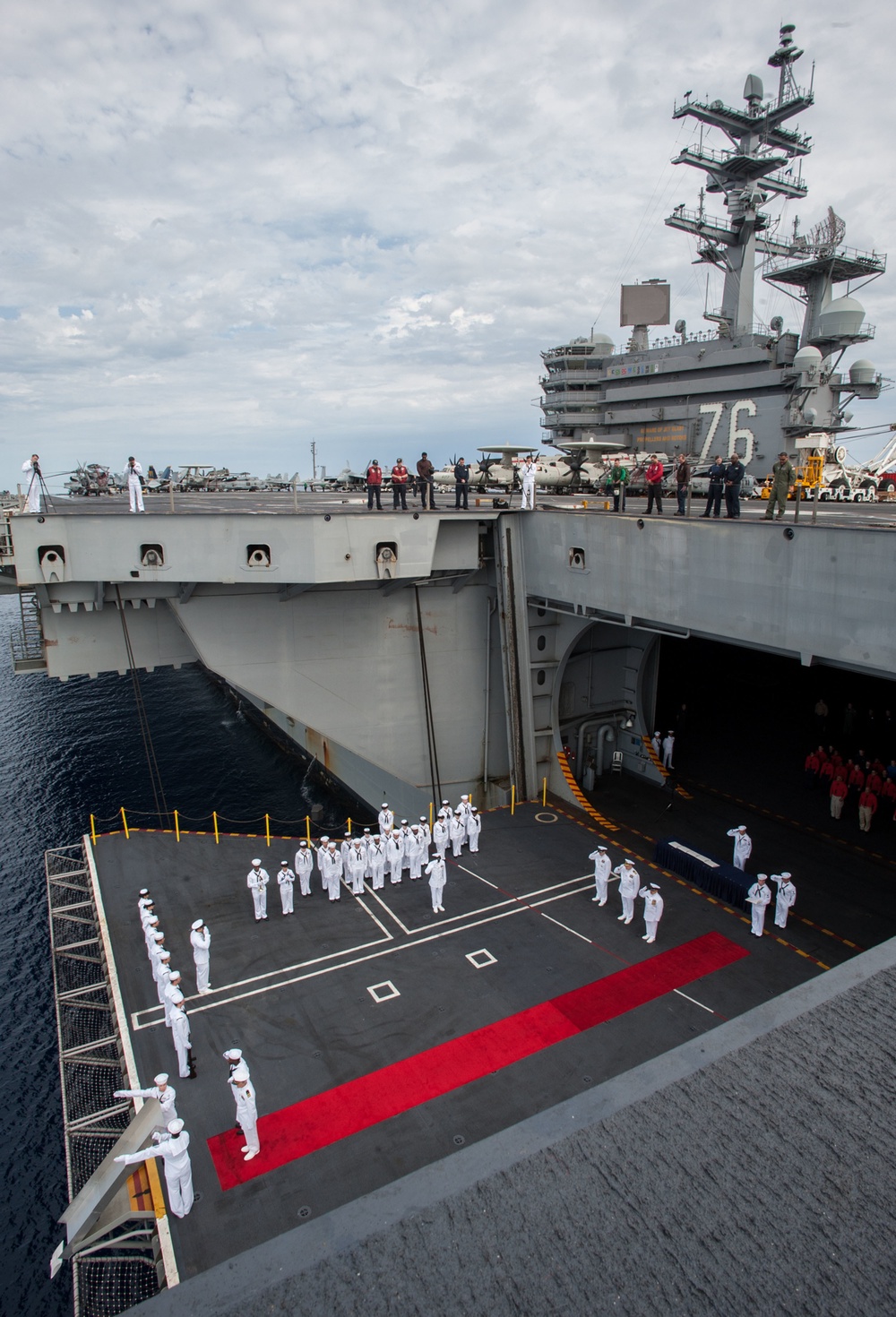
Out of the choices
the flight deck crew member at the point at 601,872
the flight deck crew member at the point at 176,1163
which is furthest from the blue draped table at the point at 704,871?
the flight deck crew member at the point at 176,1163

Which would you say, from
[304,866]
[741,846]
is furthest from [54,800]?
[741,846]

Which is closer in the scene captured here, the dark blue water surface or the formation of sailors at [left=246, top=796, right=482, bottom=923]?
the dark blue water surface

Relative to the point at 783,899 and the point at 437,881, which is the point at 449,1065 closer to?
the point at 437,881

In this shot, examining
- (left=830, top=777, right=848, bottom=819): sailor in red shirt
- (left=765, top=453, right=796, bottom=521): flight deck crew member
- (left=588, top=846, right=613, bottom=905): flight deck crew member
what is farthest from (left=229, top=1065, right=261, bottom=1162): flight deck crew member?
(left=830, top=777, right=848, bottom=819): sailor in red shirt

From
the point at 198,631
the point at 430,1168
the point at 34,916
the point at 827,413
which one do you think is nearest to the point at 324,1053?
the point at 430,1168

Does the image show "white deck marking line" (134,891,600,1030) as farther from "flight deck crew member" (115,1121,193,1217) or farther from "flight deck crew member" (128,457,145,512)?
"flight deck crew member" (128,457,145,512)

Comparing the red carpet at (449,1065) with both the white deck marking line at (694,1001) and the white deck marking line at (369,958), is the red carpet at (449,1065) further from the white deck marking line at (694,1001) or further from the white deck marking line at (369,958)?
the white deck marking line at (369,958)

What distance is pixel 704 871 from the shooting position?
562 inches

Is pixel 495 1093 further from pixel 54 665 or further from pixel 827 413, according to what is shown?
pixel 827 413

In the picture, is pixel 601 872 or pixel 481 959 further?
pixel 601 872

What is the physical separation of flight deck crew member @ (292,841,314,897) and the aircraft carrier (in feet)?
3.30

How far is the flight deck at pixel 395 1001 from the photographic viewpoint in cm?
833

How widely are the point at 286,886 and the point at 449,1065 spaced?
4.91 metres

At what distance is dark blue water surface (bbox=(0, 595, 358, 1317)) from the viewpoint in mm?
9727
